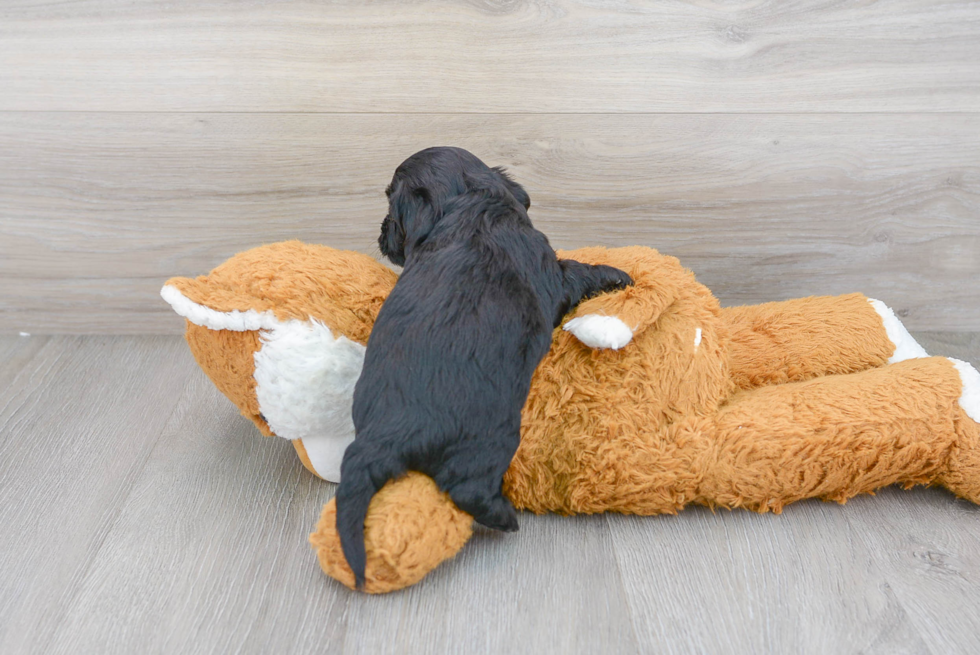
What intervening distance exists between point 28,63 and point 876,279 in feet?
5.34

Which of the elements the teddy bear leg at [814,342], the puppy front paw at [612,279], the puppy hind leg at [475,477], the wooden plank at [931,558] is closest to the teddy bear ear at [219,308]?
the puppy hind leg at [475,477]

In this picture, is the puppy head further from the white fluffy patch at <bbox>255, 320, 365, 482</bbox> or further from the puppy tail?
the puppy tail

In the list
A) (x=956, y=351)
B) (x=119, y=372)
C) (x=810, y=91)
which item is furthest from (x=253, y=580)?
(x=956, y=351)

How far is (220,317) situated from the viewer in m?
0.90

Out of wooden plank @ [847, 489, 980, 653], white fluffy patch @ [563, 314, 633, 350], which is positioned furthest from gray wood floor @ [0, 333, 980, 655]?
white fluffy patch @ [563, 314, 633, 350]

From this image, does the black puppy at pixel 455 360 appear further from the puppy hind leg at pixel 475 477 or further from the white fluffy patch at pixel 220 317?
the white fluffy patch at pixel 220 317

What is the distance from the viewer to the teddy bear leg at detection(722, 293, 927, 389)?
108cm

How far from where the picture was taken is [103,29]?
1278 mm

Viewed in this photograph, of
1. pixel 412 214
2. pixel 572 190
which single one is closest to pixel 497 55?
pixel 572 190

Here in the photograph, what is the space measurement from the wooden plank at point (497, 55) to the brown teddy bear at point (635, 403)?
0.46 m

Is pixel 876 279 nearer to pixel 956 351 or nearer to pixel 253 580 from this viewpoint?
pixel 956 351

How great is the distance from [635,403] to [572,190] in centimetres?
56

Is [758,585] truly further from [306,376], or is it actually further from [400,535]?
[306,376]

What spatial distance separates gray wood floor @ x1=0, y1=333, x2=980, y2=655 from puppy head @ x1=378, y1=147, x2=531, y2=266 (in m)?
0.37
